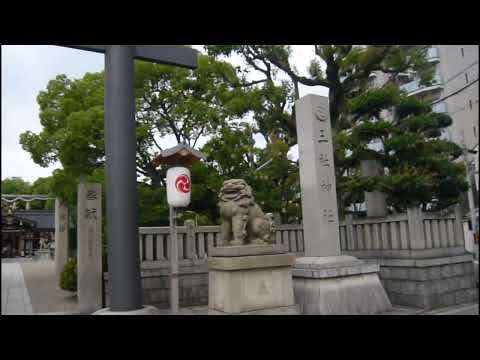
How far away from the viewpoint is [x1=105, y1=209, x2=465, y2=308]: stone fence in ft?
26.4

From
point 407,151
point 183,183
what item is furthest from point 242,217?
point 407,151

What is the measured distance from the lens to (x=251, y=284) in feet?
19.9

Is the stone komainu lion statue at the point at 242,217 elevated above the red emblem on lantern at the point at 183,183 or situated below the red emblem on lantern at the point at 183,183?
below

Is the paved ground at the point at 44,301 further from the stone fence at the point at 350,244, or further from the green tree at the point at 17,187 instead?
the green tree at the point at 17,187

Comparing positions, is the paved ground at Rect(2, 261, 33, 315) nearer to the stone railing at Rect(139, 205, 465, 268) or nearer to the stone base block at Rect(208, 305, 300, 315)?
the stone railing at Rect(139, 205, 465, 268)

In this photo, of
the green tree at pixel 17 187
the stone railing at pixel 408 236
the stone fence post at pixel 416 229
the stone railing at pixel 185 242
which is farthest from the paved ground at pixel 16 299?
the stone fence post at pixel 416 229

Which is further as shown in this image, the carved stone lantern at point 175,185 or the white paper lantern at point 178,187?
the white paper lantern at point 178,187

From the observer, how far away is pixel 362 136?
9023 millimetres

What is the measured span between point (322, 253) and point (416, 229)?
91.5 inches

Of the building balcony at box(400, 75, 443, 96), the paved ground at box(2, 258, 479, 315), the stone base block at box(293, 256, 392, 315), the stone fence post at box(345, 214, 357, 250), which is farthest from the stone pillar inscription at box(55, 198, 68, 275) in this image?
the building balcony at box(400, 75, 443, 96)

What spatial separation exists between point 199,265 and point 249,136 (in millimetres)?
4823

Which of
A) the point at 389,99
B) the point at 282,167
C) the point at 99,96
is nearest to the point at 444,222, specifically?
the point at 389,99

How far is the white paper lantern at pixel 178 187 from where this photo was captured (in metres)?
5.43

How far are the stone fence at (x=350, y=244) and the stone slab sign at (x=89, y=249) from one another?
47.1 inches
